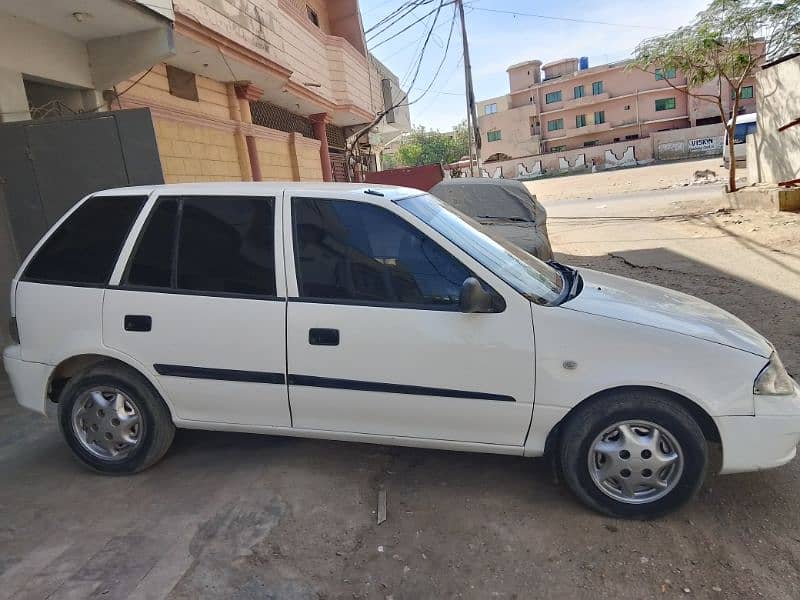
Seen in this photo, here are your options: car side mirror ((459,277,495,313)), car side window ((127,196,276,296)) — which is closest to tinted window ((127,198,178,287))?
car side window ((127,196,276,296))

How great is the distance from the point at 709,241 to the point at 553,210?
10164mm

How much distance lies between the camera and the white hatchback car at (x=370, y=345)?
8.34 ft

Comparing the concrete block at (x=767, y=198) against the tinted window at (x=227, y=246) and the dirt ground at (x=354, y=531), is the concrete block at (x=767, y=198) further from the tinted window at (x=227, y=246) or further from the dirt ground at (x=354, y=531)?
the tinted window at (x=227, y=246)

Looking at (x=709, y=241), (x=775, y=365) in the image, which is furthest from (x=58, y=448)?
(x=709, y=241)

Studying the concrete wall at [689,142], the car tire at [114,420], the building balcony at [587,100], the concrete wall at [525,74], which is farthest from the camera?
the concrete wall at [525,74]

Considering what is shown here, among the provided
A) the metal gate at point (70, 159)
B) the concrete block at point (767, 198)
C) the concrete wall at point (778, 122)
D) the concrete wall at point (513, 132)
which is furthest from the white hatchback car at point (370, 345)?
the concrete wall at point (513, 132)

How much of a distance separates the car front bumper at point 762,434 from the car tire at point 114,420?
9.67 ft

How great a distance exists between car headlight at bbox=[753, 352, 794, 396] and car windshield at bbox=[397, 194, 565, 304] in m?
0.97

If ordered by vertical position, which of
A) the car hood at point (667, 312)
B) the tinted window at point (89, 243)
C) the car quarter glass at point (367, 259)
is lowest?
the car hood at point (667, 312)

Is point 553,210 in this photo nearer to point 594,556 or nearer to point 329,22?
point 329,22

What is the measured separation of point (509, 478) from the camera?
121 inches

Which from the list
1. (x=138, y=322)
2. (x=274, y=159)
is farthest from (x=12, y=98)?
(x=274, y=159)

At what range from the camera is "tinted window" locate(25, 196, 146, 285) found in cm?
317

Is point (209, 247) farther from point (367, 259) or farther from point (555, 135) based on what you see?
point (555, 135)
